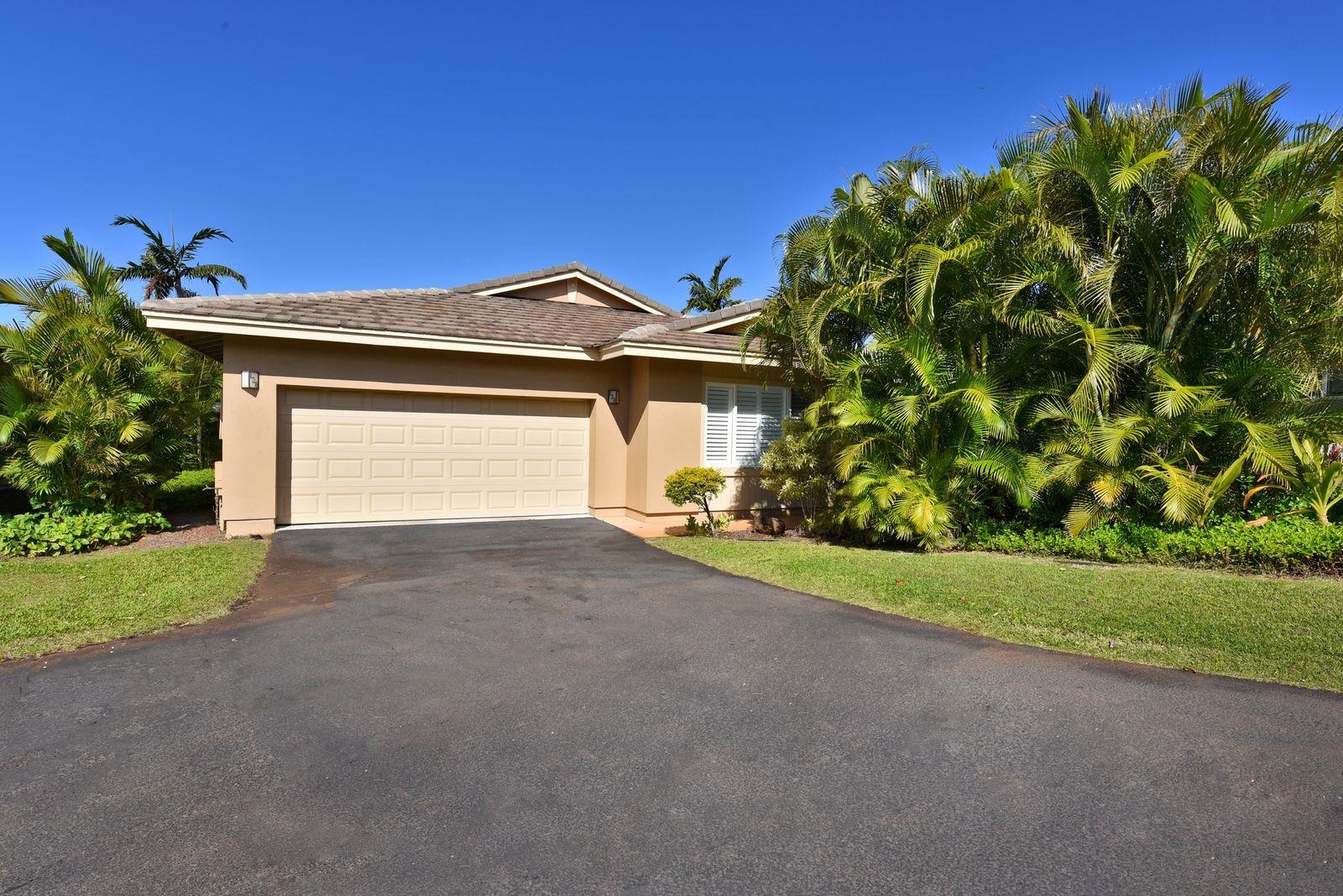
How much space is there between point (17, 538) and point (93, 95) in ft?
23.1

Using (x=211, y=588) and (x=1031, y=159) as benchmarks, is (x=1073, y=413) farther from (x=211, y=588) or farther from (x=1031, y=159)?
(x=211, y=588)

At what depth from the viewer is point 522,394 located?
12.1m

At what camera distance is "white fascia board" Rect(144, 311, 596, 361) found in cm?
975

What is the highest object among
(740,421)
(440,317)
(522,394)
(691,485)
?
(440,317)

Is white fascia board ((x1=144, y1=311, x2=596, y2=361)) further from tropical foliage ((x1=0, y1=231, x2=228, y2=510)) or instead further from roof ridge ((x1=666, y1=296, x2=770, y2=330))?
roof ridge ((x1=666, y1=296, x2=770, y2=330))

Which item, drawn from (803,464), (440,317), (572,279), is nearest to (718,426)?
(803,464)

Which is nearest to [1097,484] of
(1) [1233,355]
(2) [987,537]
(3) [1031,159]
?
(2) [987,537]

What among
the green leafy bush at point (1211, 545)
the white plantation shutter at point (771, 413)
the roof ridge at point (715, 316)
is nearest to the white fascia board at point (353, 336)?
the roof ridge at point (715, 316)

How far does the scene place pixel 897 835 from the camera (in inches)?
118

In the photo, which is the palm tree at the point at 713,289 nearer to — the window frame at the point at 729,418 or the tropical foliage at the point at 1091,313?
the window frame at the point at 729,418

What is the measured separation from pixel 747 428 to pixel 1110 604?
7409 mm

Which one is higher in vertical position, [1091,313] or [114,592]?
[1091,313]

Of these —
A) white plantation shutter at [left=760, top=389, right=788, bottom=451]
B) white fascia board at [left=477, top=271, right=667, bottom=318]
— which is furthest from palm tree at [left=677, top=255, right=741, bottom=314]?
white plantation shutter at [left=760, top=389, right=788, bottom=451]

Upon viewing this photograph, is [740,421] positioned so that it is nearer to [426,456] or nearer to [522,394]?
[522,394]
